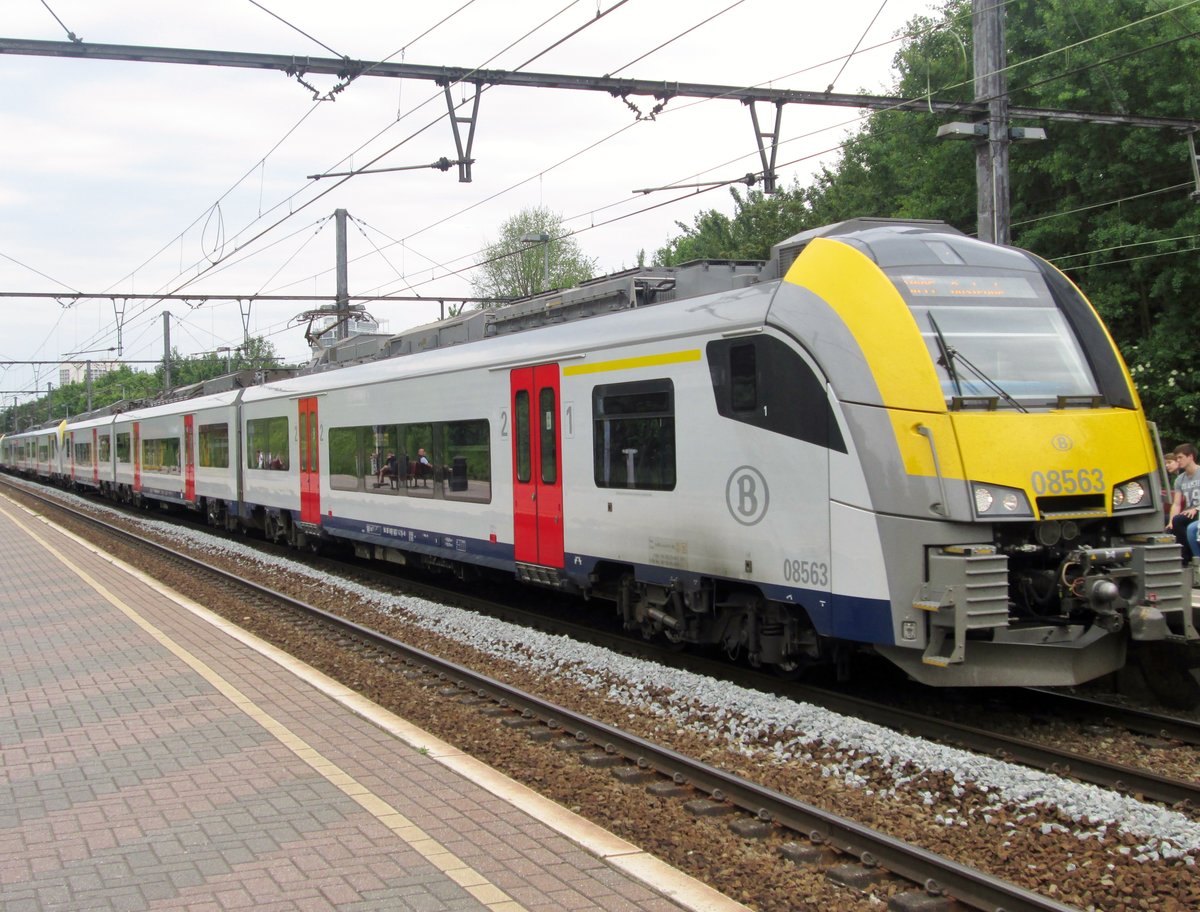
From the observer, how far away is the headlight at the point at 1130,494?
7289mm

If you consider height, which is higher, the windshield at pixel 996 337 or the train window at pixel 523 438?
the windshield at pixel 996 337

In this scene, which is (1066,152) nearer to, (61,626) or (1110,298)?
(1110,298)

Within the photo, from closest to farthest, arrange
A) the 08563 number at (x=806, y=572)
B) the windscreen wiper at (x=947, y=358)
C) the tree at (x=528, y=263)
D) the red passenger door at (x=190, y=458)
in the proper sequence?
the windscreen wiper at (x=947, y=358)
the 08563 number at (x=806, y=572)
the red passenger door at (x=190, y=458)
the tree at (x=528, y=263)

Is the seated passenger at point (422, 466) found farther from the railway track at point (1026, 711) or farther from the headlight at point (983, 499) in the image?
the headlight at point (983, 499)

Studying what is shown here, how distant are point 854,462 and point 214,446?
18.8 meters

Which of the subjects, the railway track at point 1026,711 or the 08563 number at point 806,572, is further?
the 08563 number at point 806,572

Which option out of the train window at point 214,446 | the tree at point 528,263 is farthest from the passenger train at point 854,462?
the tree at point 528,263

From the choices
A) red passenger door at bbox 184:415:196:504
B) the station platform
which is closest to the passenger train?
the station platform

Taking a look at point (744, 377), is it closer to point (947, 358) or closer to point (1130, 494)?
point (947, 358)

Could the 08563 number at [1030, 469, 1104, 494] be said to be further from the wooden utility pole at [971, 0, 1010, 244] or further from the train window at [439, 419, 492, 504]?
the train window at [439, 419, 492, 504]

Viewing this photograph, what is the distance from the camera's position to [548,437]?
35.5 feet

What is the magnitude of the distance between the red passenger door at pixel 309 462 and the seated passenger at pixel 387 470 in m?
2.63

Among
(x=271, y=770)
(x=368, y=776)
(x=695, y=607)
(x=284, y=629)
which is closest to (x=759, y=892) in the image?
(x=368, y=776)

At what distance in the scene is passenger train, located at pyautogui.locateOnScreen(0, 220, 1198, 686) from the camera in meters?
6.89
